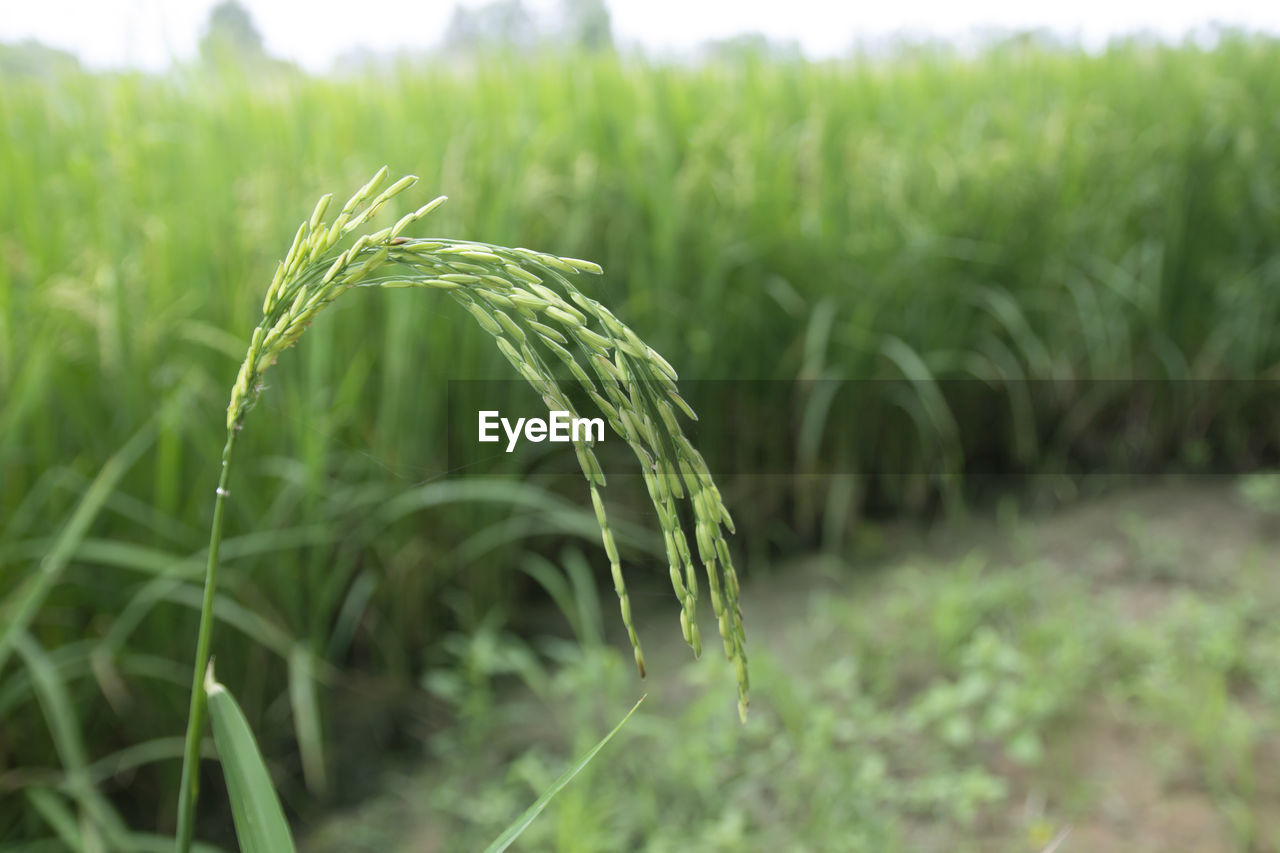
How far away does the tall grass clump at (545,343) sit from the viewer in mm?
326

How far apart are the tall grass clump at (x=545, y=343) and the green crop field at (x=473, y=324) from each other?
0.31 ft

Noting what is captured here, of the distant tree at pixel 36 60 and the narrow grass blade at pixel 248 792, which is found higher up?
the distant tree at pixel 36 60

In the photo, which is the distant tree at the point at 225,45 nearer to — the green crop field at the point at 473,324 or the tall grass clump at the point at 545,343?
the green crop field at the point at 473,324

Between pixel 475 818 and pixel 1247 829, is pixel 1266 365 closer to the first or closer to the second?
pixel 1247 829

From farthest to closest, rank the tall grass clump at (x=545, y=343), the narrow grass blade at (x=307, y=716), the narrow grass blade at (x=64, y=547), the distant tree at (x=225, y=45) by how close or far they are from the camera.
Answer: the distant tree at (x=225, y=45), the narrow grass blade at (x=307, y=716), the narrow grass blade at (x=64, y=547), the tall grass clump at (x=545, y=343)

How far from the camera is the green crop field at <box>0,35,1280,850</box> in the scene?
144cm

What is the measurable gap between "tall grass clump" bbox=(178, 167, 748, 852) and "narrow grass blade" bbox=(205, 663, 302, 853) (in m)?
0.02

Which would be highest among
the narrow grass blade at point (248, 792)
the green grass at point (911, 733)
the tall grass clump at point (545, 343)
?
the tall grass clump at point (545, 343)

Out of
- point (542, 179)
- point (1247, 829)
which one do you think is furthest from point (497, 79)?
point (1247, 829)

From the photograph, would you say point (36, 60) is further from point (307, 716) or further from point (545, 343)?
point (545, 343)

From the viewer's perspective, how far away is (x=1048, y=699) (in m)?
1.57

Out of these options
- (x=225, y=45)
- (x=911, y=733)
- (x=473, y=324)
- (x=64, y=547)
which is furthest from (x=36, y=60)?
(x=911, y=733)

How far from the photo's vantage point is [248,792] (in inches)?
15.0

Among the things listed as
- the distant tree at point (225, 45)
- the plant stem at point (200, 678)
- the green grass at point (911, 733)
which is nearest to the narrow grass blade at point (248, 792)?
the plant stem at point (200, 678)
